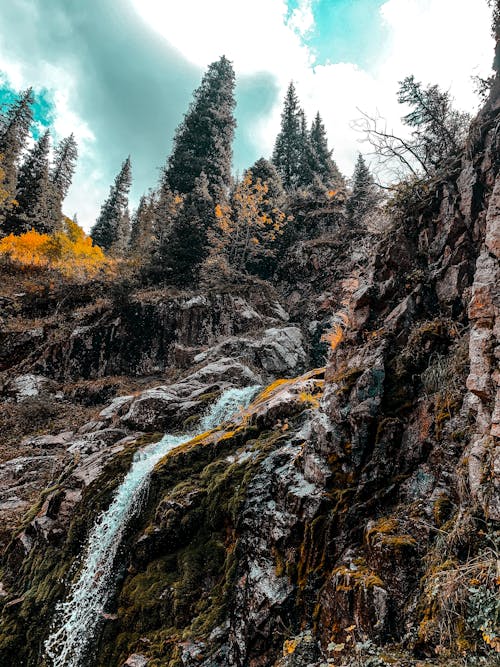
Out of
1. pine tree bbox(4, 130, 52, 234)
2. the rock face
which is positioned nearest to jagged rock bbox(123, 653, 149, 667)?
the rock face

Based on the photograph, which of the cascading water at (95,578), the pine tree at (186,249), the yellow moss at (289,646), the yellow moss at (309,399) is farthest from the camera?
the pine tree at (186,249)

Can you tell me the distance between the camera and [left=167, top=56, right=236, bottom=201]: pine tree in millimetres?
30750

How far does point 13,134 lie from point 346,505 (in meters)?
41.3

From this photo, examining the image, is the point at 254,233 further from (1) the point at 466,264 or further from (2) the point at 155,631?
(2) the point at 155,631

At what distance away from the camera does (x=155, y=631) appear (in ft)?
19.6

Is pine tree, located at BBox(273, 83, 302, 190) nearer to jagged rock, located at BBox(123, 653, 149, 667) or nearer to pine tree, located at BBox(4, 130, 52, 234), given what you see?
pine tree, located at BBox(4, 130, 52, 234)

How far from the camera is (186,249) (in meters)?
23.3

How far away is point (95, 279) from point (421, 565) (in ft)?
74.1

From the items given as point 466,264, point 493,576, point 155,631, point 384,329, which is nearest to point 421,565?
point 493,576

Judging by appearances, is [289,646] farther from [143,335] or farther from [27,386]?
[143,335]

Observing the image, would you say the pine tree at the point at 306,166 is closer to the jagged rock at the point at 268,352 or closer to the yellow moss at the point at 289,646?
the jagged rock at the point at 268,352

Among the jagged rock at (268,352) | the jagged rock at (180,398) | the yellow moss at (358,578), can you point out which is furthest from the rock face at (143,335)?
the yellow moss at (358,578)

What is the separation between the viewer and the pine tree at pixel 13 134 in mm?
30844

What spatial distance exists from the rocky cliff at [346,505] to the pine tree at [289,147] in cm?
3202
